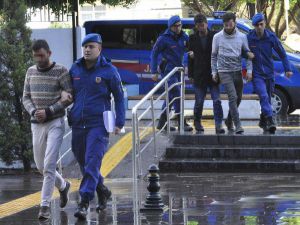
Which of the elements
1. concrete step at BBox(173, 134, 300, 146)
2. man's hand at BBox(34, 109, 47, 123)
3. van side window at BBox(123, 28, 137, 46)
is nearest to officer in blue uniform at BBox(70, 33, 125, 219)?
man's hand at BBox(34, 109, 47, 123)

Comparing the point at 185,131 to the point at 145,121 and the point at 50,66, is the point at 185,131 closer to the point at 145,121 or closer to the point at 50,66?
the point at 145,121

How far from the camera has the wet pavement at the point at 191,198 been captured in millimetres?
9125

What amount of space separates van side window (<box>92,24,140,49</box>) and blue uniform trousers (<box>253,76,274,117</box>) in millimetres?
7369

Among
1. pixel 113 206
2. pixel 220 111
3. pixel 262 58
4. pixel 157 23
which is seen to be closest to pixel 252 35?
pixel 262 58

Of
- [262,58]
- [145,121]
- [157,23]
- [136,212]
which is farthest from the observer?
[157,23]

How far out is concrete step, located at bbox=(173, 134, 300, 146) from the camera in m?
13.2

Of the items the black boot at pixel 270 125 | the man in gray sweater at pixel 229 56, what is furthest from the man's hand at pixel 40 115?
the black boot at pixel 270 125

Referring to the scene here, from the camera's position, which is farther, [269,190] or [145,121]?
[145,121]

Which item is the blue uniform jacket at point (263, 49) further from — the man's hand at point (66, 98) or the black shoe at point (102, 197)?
the man's hand at point (66, 98)

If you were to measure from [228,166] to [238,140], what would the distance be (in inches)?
33.4

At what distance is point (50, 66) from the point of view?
962cm

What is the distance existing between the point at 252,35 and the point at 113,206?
4.62 metres

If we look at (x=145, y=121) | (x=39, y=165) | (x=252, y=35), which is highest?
(x=252, y=35)

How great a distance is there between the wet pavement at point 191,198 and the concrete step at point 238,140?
312mm
